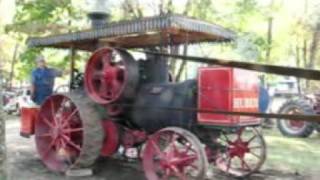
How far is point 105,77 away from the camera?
24.4 ft

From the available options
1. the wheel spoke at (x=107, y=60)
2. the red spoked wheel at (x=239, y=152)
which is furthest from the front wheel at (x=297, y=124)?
the wheel spoke at (x=107, y=60)

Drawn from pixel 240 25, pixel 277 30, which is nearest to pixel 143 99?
pixel 240 25

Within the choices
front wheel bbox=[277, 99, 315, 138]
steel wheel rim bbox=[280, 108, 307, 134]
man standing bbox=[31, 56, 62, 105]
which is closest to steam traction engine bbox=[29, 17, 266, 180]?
man standing bbox=[31, 56, 62, 105]

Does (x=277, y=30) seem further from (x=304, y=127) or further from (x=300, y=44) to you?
(x=304, y=127)

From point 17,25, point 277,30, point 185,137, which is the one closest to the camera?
point 185,137

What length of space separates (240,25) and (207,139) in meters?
12.3

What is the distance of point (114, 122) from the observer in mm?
7770

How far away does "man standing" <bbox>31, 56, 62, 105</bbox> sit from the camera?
9719mm

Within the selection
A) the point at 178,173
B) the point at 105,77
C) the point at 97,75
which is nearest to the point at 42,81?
the point at 97,75

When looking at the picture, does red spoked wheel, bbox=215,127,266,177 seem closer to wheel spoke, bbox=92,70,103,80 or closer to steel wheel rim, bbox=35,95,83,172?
wheel spoke, bbox=92,70,103,80

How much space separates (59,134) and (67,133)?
17 cm

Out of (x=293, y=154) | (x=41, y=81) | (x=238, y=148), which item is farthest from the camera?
(x=293, y=154)

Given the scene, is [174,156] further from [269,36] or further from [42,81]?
[269,36]

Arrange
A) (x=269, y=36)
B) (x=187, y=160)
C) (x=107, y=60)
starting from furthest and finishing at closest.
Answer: (x=269, y=36)
(x=107, y=60)
(x=187, y=160)
